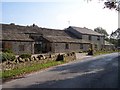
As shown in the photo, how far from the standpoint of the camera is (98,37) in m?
86.8

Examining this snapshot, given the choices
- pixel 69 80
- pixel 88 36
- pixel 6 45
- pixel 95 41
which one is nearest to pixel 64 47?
pixel 88 36

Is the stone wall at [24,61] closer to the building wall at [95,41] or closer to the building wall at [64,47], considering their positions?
the building wall at [64,47]

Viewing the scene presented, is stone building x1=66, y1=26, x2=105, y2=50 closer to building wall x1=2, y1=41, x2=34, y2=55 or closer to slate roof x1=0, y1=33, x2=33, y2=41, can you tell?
building wall x1=2, y1=41, x2=34, y2=55

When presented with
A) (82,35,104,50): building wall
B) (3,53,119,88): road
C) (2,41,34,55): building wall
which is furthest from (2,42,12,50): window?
(82,35,104,50): building wall

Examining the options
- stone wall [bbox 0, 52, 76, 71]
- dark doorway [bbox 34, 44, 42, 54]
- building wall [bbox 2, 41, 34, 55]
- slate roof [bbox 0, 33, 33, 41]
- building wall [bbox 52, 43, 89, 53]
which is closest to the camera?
stone wall [bbox 0, 52, 76, 71]

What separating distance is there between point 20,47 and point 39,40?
8863mm

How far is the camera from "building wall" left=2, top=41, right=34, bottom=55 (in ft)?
160

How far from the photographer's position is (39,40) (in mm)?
59094

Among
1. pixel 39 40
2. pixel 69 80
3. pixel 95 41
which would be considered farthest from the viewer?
pixel 95 41

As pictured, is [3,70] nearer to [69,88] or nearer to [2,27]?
[69,88]

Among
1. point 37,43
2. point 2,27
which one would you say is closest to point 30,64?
point 2,27

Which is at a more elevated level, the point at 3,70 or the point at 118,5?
the point at 118,5

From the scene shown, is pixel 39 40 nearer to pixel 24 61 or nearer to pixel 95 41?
pixel 95 41

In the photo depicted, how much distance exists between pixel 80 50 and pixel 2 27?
80.2 feet
